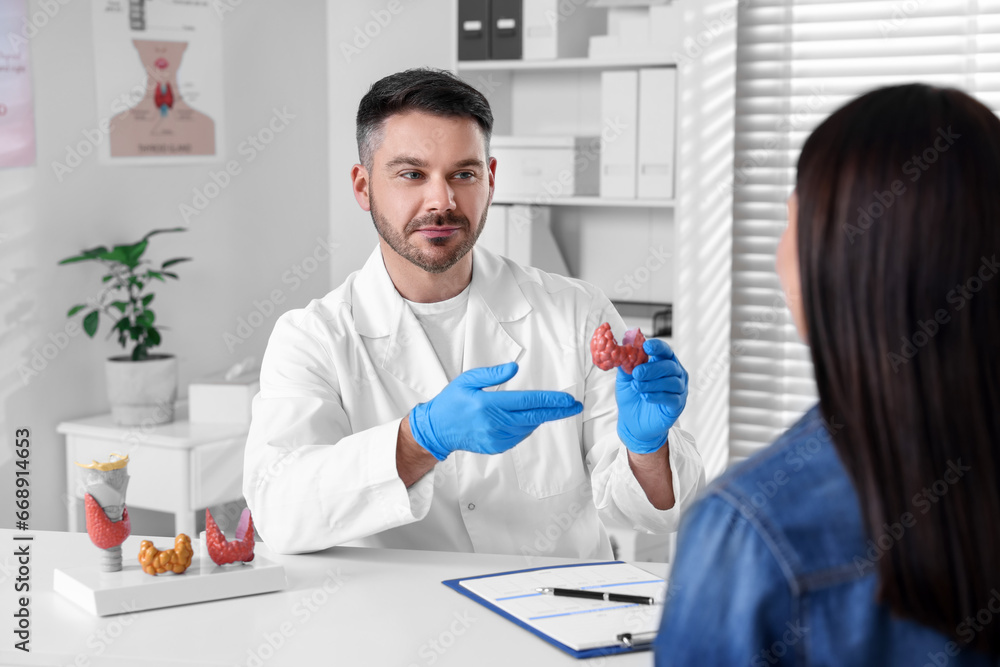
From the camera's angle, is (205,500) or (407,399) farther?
(205,500)

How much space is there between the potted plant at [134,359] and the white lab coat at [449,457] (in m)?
1.13

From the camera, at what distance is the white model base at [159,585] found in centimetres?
117

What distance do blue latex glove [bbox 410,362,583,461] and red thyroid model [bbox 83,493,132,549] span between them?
1.33 ft

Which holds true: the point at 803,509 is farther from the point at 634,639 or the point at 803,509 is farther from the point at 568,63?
the point at 568,63

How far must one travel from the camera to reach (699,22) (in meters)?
2.72

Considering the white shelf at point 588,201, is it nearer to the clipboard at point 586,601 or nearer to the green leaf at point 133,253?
the green leaf at point 133,253

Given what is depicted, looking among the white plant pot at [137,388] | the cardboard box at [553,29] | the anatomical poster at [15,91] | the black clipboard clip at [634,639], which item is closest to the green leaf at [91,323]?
the white plant pot at [137,388]

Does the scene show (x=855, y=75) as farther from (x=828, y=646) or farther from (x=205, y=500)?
(x=828, y=646)

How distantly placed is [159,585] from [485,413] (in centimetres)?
45

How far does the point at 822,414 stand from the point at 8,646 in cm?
91

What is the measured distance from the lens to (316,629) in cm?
113

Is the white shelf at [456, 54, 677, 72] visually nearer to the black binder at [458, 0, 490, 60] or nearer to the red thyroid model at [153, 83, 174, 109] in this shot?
the black binder at [458, 0, 490, 60]

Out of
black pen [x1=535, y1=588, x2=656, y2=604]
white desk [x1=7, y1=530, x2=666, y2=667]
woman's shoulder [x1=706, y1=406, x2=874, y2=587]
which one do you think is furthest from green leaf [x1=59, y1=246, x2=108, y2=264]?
woman's shoulder [x1=706, y1=406, x2=874, y2=587]

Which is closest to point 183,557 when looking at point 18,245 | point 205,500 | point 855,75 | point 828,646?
point 828,646
